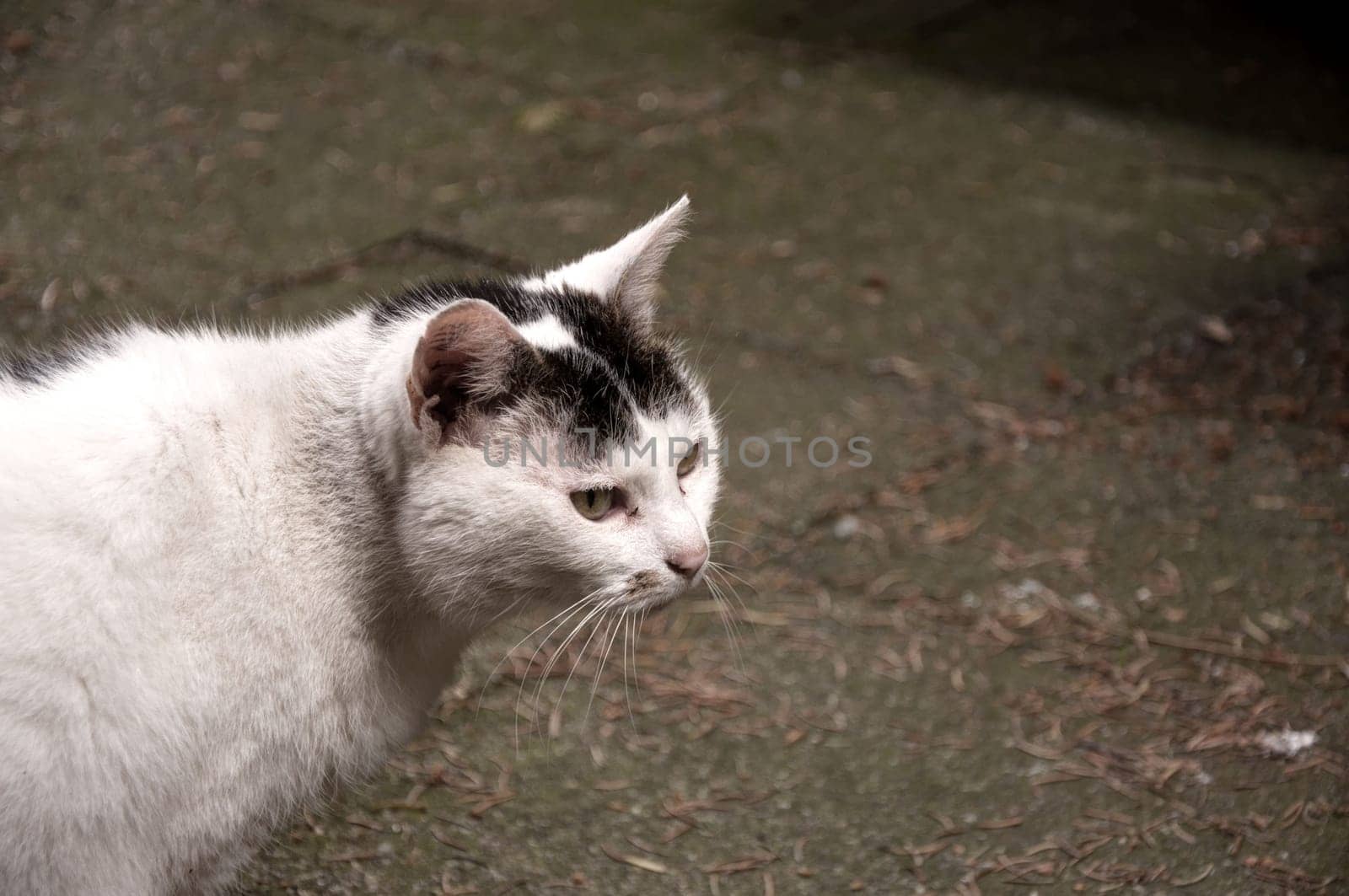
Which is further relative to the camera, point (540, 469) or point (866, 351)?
point (866, 351)

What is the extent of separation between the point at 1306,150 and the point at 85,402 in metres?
5.81

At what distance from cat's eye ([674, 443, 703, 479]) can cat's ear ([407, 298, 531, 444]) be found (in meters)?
0.40

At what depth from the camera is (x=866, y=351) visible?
4453mm

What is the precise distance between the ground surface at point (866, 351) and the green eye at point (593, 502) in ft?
3.20

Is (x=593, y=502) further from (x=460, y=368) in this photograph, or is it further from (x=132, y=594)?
(x=132, y=594)

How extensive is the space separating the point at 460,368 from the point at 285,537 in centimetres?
42

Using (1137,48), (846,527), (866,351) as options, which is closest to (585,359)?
(846,527)

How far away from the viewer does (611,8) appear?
6539 millimetres

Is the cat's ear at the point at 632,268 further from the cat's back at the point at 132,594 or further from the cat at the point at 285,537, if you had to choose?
the cat's back at the point at 132,594

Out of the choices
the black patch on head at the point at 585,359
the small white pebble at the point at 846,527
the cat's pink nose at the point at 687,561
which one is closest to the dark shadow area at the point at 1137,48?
the small white pebble at the point at 846,527

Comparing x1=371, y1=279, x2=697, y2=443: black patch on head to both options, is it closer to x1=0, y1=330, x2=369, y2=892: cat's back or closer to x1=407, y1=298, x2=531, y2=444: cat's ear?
x1=407, y1=298, x2=531, y2=444: cat's ear

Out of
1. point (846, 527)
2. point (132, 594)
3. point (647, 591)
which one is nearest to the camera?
point (132, 594)

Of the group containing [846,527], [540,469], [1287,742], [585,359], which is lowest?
[1287,742]

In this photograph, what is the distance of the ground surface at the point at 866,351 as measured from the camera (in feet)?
9.06
